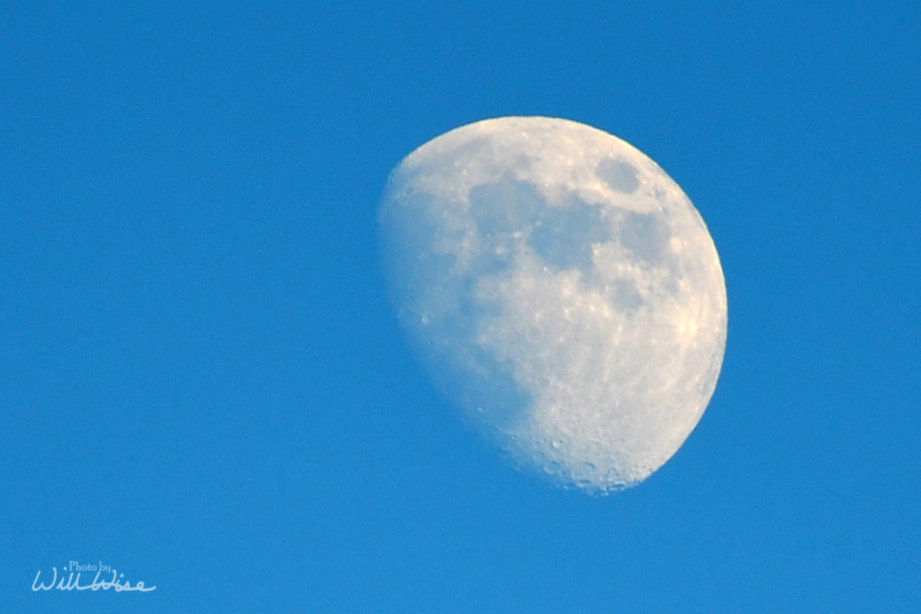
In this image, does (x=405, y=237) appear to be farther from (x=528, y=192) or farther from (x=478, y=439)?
(x=478, y=439)

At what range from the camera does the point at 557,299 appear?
15461 mm

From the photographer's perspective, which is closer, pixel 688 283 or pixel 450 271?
pixel 450 271

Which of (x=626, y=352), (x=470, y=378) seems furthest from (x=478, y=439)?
(x=626, y=352)

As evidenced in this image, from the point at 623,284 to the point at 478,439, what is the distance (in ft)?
10.9

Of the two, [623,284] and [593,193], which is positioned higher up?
[593,193]

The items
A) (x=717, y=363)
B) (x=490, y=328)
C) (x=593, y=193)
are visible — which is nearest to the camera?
(x=490, y=328)

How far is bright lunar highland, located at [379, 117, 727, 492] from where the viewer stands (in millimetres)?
15438

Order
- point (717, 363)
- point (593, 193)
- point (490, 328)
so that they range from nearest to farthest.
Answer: point (490, 328)
point (593, 193)
point (717, 363)

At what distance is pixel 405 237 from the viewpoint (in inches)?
647

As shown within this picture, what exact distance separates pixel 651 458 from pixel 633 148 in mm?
5664

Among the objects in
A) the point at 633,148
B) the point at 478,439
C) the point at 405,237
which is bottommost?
the point at 478,439

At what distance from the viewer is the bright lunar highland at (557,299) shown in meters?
15.4

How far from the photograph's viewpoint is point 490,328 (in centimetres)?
1535

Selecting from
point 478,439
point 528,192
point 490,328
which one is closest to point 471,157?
point 528,192
